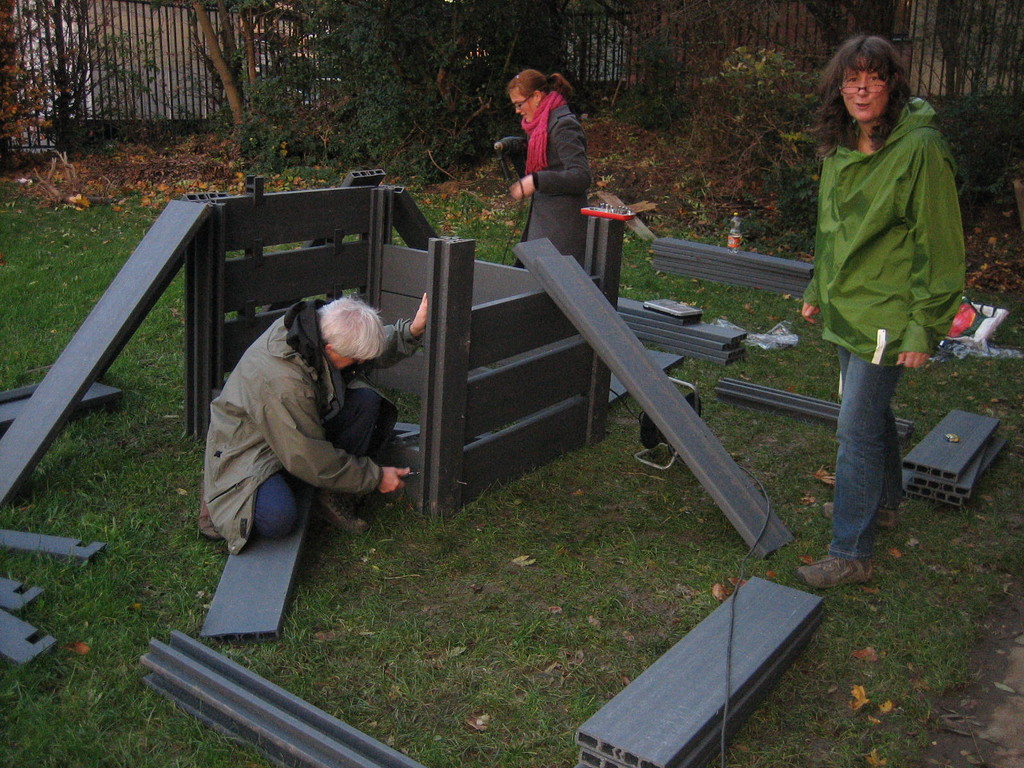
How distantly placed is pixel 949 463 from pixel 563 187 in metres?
2.62

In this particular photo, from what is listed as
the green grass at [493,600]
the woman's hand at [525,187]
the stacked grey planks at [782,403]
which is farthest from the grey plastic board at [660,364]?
the woman's hand at [525,187]

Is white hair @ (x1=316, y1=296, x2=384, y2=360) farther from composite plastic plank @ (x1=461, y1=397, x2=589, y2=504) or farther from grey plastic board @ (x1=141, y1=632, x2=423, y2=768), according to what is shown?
grey plastic board @ (x1=141, y1=632, x2=423, y2=768)

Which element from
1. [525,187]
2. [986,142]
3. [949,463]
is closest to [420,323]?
[525,187]

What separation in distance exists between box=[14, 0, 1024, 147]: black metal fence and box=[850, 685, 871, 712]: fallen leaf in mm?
10738

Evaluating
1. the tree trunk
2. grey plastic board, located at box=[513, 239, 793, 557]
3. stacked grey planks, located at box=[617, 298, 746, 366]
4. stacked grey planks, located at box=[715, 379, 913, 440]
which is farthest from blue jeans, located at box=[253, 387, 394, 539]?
the tree trunk

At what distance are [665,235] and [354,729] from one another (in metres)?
9.17

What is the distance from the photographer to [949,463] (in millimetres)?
4965

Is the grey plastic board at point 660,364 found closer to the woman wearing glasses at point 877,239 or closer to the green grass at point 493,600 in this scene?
the green grass at point 493,600

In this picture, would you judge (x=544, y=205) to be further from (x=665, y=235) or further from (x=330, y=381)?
(x=665, y=235)

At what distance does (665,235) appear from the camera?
11484 mm

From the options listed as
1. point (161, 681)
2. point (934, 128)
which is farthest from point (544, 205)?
point (161, 681)

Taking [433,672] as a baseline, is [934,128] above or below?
above

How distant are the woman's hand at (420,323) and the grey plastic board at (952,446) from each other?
2.47 meters

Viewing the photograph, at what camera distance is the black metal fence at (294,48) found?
494 inches
